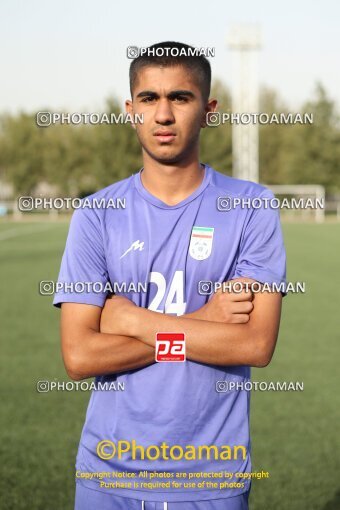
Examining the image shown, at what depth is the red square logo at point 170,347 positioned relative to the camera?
2963 millimetres

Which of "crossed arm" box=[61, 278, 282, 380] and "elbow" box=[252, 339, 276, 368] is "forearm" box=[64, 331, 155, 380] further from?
"elbow" box=[252, 339, 276, 368]

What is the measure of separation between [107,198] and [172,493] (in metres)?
0.98

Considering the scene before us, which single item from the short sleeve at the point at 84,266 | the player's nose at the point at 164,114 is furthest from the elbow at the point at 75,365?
the player's nose at the point at 164,114

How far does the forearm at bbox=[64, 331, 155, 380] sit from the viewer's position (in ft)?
9.82

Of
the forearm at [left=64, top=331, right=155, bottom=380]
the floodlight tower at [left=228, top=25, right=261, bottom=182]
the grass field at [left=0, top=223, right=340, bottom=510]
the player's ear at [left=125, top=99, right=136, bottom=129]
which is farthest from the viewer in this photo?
the floodlight tower at [left=228, top=25, right=261, bottom=182]

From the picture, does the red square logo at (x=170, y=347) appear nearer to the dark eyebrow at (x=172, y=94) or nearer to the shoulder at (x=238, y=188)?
the shoulder at (x=238, y=188)

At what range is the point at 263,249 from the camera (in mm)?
3055

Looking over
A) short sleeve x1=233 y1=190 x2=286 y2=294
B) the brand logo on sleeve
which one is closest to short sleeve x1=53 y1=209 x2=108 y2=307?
the brand logo on sleeve

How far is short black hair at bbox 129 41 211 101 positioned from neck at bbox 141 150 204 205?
0.26 m

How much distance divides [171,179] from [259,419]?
17.4 feet

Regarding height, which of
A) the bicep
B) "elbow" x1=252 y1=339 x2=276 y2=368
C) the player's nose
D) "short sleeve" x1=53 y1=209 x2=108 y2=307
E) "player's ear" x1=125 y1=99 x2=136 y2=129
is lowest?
"elbow" x1=252 y1=339 x2=276 y2=368

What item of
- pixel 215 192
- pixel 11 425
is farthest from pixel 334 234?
pixel 215 192

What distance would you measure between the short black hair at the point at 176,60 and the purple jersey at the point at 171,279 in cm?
31

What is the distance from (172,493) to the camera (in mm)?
2873
